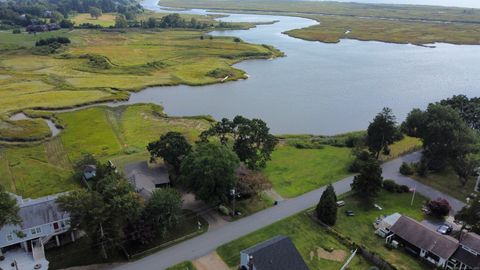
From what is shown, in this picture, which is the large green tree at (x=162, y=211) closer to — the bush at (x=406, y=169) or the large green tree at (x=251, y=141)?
the large green tree at (x=251, y=141)

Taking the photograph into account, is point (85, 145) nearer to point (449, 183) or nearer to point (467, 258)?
point (449, 183)

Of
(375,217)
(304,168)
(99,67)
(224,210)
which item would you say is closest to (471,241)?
(375,217)

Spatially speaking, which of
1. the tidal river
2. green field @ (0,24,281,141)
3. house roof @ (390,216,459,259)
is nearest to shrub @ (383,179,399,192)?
house roof @ (390,216,459,259)

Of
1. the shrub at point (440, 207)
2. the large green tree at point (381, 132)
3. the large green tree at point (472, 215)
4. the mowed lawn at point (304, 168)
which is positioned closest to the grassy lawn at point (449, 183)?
the shrub at point (440, 207)

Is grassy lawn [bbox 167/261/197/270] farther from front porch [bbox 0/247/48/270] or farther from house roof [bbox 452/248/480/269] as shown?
house roof [bbox 452/248/480/269]

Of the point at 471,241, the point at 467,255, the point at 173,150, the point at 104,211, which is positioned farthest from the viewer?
the point at 173,150

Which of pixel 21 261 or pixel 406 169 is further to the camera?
pixel 406 169

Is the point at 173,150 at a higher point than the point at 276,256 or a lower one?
higher
